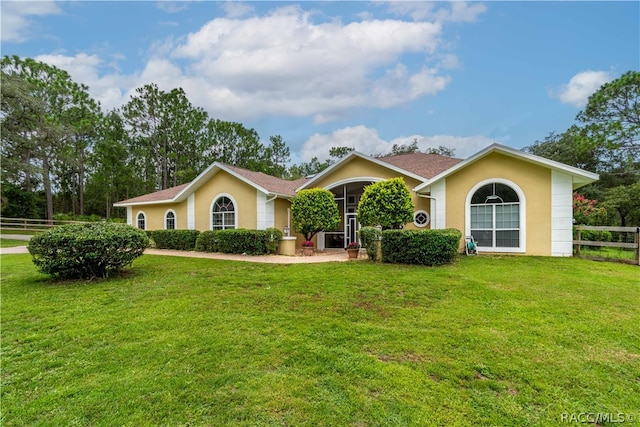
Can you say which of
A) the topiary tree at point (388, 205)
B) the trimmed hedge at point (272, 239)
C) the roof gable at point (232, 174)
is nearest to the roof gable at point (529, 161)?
the topiary tree at point (388, 205)

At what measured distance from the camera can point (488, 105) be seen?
16859 millimetres

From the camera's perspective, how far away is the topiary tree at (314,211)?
1365 centimetres

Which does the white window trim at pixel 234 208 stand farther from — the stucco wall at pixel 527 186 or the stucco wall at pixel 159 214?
the stucco wall at pixel 527 186

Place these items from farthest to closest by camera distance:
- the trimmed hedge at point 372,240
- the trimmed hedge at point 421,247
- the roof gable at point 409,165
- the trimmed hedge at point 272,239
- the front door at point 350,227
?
the front door at point 350,227
the roof gable at point 409,165
the trimmed hedge at point 272,239
the trimmed hedge at point 372,240
the trimmed hedge at point 421,247

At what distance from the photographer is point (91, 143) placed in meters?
33.4

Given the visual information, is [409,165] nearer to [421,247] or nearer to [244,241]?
[421,247]

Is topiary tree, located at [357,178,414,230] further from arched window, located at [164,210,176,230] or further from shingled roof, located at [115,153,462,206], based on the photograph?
arched window, located at [164,210,176,230]

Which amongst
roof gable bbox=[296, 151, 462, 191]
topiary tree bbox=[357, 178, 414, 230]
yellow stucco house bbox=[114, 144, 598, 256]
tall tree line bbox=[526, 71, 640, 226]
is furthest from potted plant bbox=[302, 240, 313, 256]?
tall tree line bbox=[526, 71, 640, 226]

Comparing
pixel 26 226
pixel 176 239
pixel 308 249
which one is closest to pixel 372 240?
pixel 308 249

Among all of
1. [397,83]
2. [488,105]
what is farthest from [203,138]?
[488,105]

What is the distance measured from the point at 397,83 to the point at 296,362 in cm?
1819

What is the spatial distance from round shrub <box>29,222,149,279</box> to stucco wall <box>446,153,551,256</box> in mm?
11548

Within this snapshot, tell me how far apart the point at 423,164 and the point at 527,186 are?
5.65m

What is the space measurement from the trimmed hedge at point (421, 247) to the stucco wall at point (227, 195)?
7.47 meters
